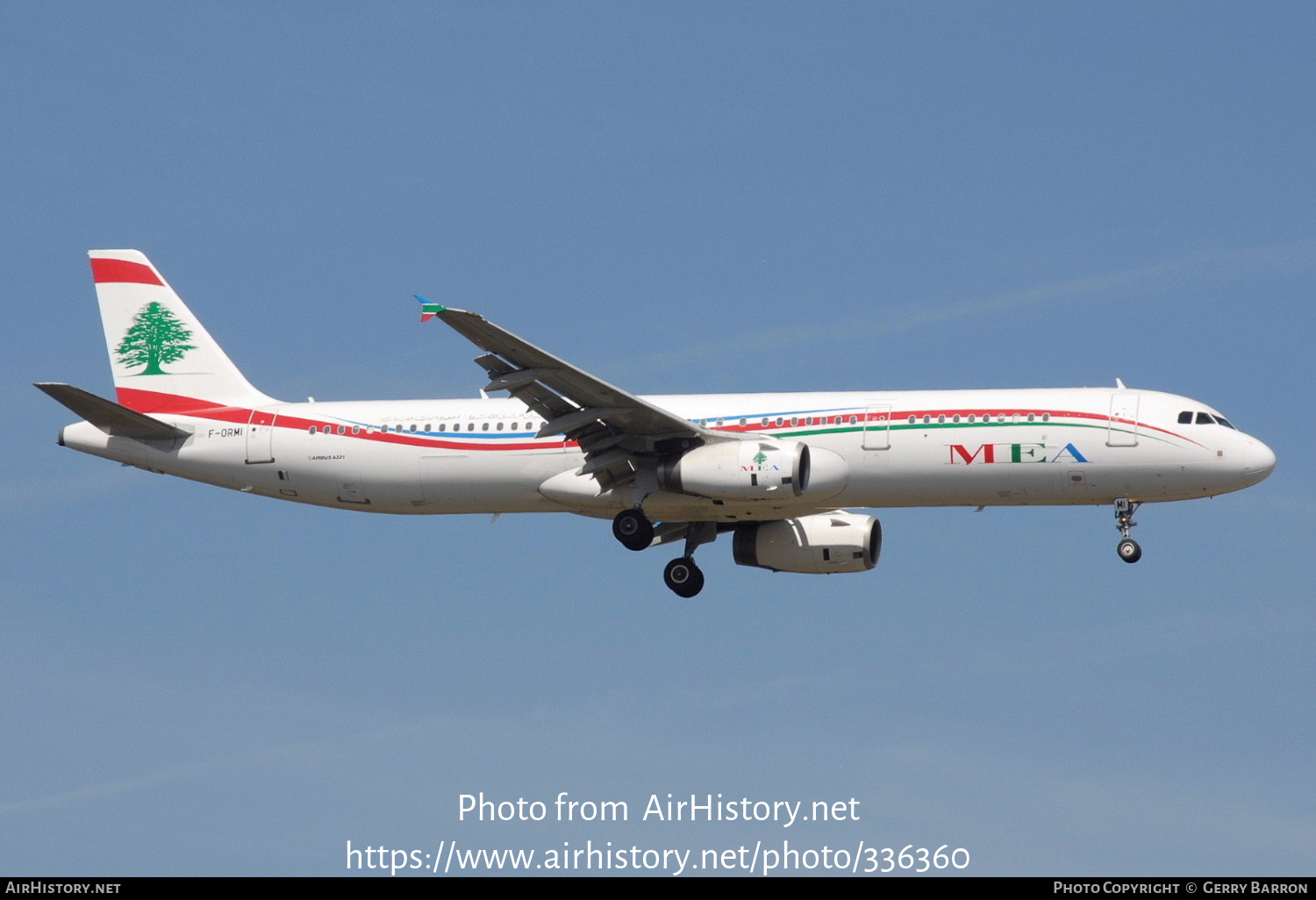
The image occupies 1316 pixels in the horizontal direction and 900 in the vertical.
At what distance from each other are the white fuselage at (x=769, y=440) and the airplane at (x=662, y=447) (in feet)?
0.16

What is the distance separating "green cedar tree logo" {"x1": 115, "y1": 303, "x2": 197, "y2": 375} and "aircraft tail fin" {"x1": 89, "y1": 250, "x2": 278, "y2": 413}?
0.9 inches

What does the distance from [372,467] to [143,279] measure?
9329 mm

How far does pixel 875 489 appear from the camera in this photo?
4128 centimetres

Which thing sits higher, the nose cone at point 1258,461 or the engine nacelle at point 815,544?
the nose cone at point 1258,461

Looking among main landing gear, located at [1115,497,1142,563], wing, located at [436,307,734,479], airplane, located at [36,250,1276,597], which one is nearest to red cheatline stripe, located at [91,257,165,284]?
airplane, located at [36,250,1276,597]

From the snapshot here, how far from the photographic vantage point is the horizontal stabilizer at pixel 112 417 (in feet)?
140

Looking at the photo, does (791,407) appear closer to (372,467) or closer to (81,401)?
(372,467)

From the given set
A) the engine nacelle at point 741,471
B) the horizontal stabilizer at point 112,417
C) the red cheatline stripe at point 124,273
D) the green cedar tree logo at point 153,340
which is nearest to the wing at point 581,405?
the engine nacelle at point 741,471

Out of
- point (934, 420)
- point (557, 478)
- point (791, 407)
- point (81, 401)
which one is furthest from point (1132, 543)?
point (81, 401)

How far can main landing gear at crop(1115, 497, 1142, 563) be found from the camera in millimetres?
41031

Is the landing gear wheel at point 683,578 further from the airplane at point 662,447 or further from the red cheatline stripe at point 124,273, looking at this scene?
the red cheatline stripe at point 124,273

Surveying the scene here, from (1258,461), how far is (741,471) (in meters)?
12.0

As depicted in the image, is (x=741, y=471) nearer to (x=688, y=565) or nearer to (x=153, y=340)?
(x=688, y=565)

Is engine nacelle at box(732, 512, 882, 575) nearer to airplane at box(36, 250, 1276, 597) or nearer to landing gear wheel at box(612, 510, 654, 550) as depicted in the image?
airplane at box(36, 250, 1276, 597)
